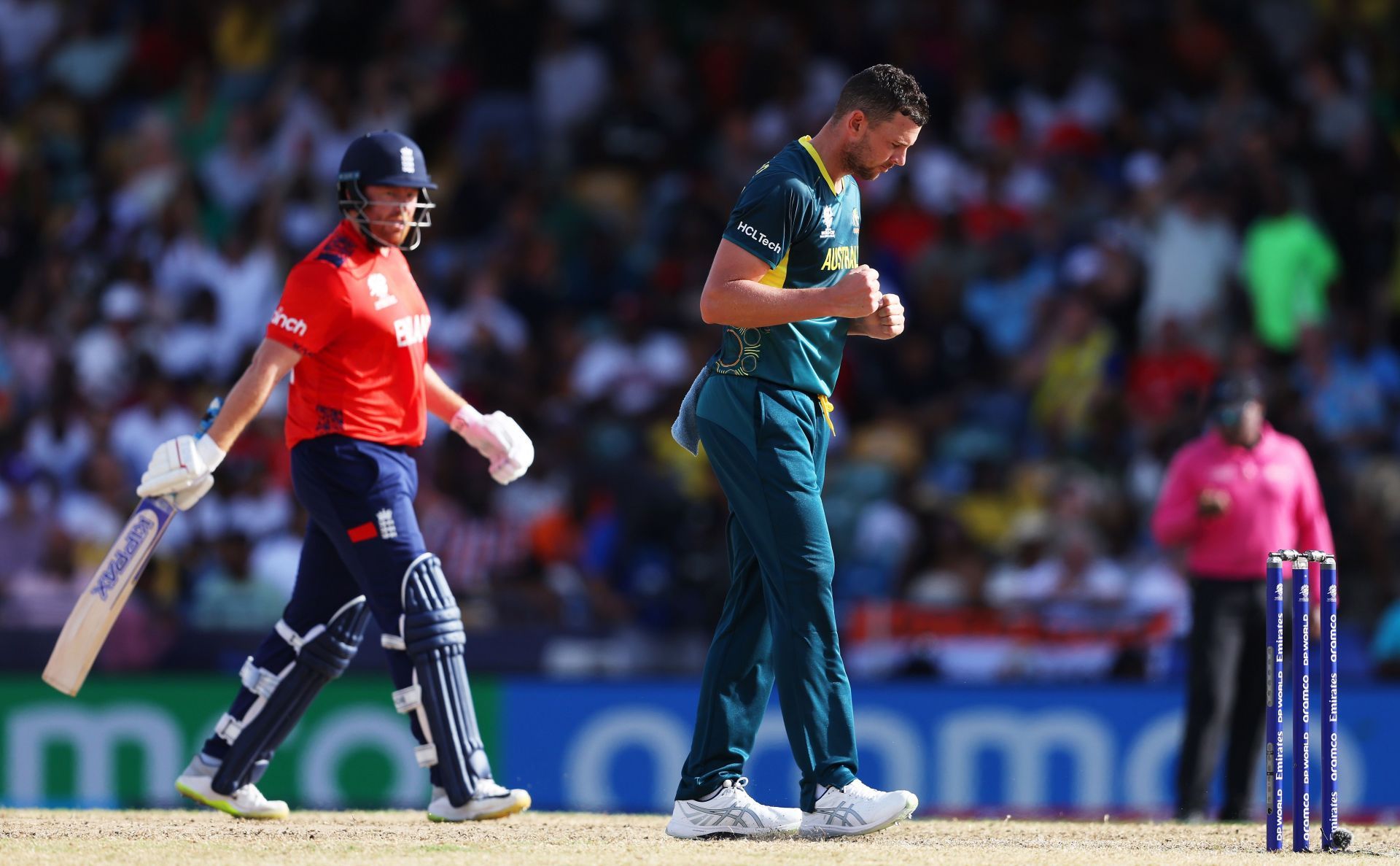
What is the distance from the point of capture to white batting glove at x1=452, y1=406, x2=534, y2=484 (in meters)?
7.32

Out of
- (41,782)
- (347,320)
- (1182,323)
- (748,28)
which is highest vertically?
(748,28)

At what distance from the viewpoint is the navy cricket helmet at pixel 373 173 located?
690 cm

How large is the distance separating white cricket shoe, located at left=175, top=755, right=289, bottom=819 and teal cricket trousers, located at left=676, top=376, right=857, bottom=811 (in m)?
1.80

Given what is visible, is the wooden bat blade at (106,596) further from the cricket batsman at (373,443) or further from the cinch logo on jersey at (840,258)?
the cinch logo on jersey at (840,258)

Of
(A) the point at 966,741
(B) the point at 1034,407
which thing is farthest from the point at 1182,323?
(A) the point at 966,741

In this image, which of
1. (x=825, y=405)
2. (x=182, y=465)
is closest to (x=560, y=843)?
(x=825, y=405)

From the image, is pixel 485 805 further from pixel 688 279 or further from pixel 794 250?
pixel 688 279

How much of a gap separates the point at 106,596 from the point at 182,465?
65 cm

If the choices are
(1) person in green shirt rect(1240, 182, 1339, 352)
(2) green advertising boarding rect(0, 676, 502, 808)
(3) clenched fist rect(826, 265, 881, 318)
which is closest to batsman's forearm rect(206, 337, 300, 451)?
(3) clenched fist rect(826, 265, 881, 318)

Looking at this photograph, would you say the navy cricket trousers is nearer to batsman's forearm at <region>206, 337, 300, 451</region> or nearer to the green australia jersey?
batsman's forearm at <region>206, 337, 300, 451</region>

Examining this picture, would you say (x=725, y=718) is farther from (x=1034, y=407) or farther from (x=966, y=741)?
(x=1034, y=407)

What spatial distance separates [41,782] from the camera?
38.8ft

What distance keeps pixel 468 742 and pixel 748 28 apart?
11143mm

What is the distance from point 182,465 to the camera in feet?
22.0
